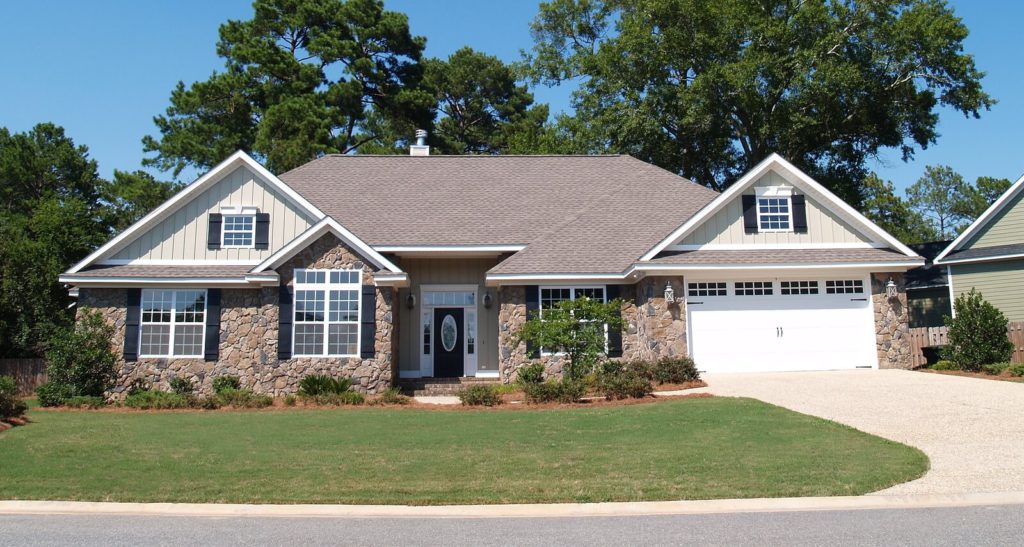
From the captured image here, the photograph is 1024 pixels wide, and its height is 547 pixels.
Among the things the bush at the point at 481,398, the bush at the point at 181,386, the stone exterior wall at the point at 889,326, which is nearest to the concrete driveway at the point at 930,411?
the stone exterior wall at the point at 889,326

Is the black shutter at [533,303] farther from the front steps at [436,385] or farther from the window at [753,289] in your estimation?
the window at [753,289]

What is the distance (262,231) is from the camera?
1991cm

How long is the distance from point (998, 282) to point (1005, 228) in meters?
1.64

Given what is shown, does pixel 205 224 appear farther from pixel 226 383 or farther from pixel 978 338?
pixel 978 338

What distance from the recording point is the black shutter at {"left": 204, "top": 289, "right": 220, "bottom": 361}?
734 inches

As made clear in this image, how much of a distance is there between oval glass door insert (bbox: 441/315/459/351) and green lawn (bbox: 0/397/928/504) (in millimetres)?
7271

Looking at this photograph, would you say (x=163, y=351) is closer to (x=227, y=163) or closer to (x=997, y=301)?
(x=227, y=163)

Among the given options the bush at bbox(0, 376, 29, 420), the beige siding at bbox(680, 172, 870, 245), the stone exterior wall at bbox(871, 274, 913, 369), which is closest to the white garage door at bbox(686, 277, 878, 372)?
the stone exterior wall at bbox(871, 274, 913, 369)

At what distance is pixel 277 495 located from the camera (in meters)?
8.02

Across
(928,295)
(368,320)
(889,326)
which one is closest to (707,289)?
(889,326)

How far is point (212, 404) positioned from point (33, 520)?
9.07 m

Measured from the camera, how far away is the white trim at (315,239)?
60.4 ft

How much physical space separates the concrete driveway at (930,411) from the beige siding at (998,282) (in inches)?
283

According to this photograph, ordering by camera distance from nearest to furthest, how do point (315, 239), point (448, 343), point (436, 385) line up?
point (315, 239) → point (436, 385) → point (448, 343)
